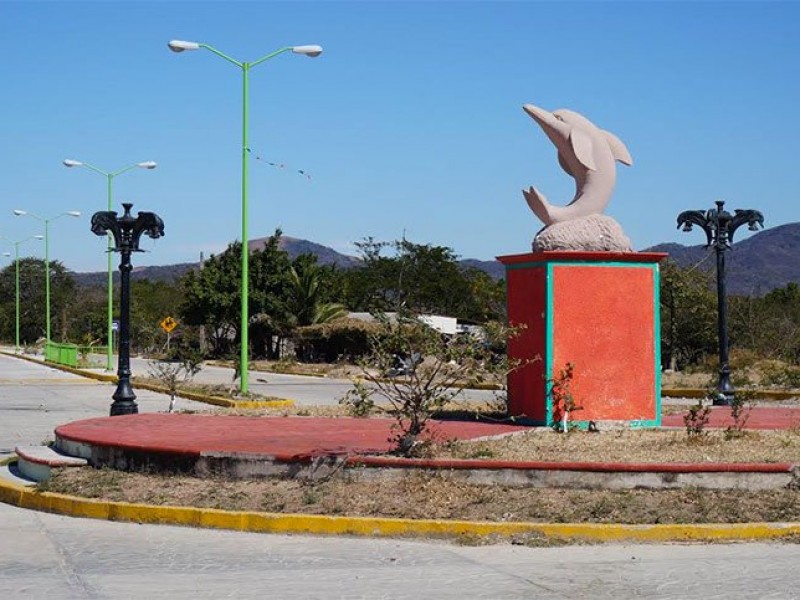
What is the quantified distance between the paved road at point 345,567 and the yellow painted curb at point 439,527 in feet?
0.54

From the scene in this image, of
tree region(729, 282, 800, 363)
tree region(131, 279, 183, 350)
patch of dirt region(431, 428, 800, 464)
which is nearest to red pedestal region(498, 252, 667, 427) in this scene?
patch of dirt region(431, 428, 800, 464)

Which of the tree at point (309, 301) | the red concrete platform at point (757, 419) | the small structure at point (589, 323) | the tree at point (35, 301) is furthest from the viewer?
the tree at point (35, 301)

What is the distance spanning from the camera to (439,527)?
1073cm

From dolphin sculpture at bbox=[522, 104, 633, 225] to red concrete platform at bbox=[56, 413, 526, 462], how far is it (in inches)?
125

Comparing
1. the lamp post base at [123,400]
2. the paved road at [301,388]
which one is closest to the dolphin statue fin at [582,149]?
the lamp post base at [123,400]

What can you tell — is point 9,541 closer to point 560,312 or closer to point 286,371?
point 560,312

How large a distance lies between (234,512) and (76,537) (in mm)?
1454

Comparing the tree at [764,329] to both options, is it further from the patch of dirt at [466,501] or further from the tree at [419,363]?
the patch of dirt at [466,501]

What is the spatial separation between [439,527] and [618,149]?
27.1 feet

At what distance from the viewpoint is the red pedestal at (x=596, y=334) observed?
1581 centimetres

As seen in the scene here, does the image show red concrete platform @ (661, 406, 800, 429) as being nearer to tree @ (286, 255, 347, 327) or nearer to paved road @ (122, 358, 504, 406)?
paved road @ (122, 358, 504, 406)

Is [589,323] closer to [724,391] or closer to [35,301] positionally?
[724,391]

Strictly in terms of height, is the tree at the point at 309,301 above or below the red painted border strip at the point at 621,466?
above

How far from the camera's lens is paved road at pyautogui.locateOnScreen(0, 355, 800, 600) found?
870 cm
